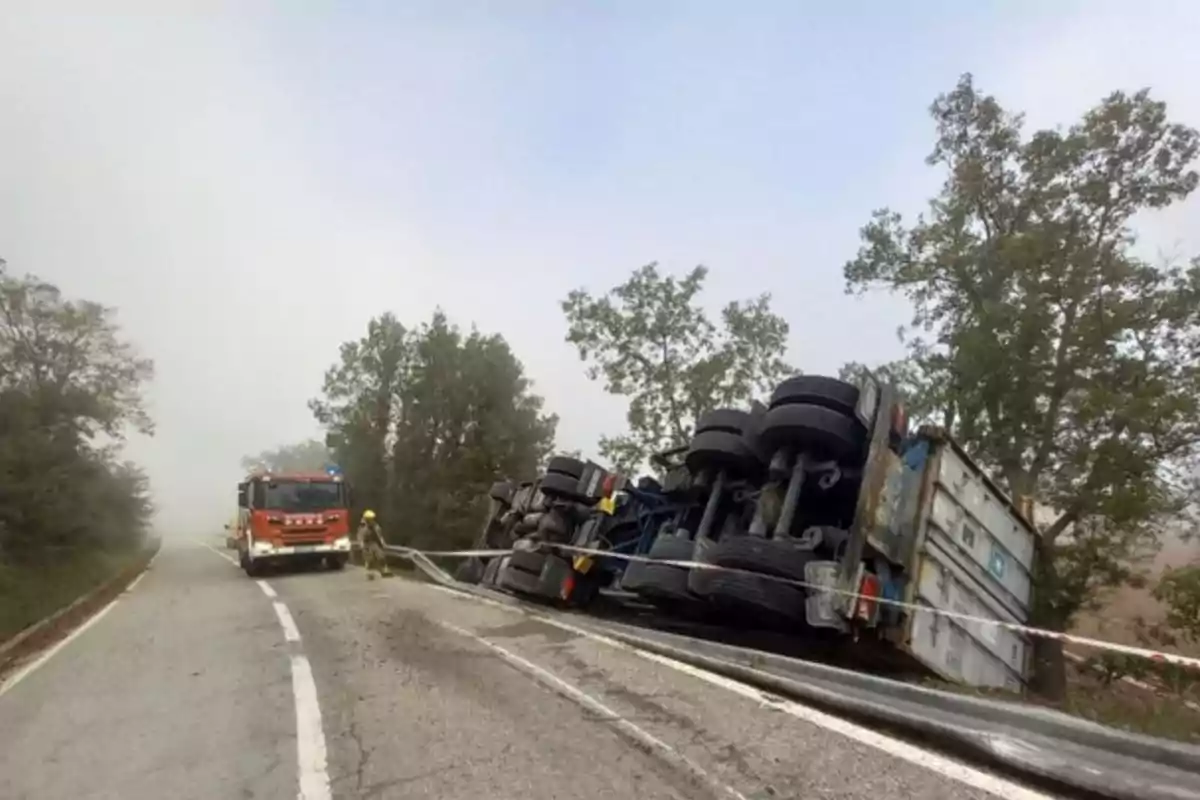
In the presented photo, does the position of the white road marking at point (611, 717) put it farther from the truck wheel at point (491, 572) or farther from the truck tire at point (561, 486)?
the truck wheel at point (491, 572)

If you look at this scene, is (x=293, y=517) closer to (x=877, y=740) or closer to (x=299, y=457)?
(x=877, y=740)

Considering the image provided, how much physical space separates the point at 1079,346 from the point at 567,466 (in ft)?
26.7

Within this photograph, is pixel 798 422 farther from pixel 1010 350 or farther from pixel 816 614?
pixel 1010 350

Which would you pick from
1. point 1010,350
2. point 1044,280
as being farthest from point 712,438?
point 1044,280

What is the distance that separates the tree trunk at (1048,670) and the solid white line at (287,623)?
7003 millimetres

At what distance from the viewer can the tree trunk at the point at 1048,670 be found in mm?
7871

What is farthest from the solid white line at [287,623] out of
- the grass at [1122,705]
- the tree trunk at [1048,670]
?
the tree trunk at [1048,670]

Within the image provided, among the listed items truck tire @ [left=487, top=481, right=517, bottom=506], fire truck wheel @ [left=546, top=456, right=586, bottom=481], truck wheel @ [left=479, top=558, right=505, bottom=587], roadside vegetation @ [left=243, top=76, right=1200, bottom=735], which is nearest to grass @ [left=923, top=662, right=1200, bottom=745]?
roadside vegetation @ [left=243, top=76, right=1200, bottom=735]

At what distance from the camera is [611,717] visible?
4.43m

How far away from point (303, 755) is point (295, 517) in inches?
614

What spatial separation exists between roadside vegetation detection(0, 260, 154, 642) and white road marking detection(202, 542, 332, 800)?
7.01 m

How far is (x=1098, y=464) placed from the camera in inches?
488

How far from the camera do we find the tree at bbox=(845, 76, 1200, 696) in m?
12.1

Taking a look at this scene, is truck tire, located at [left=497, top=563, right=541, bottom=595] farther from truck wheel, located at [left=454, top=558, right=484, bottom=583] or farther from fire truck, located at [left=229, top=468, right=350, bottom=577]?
fire truck, located at [left=229, top=468, right=350, bottom=577]
